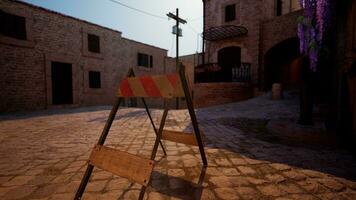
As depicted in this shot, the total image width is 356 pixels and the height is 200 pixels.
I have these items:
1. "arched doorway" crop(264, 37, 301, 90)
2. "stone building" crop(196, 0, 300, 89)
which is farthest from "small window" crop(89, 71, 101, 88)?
"arched doorway" crop(264, 37, 301, 90)

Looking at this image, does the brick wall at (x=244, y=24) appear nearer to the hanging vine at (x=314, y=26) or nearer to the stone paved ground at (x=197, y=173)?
the hanging vine at (x=314, y=26)

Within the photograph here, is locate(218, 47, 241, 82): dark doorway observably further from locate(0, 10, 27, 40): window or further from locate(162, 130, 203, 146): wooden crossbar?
locate(162, 130, 203, 146): wooden crossbar

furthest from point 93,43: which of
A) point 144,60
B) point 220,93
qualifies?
point 220,93

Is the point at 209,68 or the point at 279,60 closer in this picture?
the point at 209,68

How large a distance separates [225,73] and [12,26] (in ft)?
43.4

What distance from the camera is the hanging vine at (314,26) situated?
14.9 feet

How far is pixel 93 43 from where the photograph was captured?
1628 cm

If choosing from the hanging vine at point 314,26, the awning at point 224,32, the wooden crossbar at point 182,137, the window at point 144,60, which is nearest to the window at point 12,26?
the window at point 144,60

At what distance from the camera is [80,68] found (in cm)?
1527

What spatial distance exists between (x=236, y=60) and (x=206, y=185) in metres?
15.5

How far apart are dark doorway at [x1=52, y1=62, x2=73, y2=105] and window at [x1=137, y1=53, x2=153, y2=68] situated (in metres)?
7.19

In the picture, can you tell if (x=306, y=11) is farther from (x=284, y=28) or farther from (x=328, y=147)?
(x=284, y=28)

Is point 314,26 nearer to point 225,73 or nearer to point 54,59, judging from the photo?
point 225,73

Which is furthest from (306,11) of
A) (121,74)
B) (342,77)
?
(121,74)
